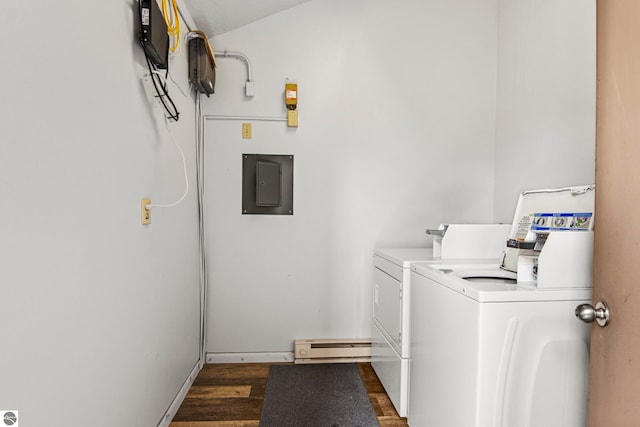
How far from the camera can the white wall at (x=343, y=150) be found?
226cm

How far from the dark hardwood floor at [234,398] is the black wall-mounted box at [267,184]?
3.48 ft

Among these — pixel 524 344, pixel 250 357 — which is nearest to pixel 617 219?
pixel 524 344

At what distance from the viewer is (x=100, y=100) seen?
102 cm

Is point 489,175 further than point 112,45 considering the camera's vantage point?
Yes

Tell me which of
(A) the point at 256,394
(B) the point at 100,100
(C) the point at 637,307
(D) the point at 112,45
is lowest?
(A) the point at 256,394

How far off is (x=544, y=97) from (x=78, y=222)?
2.32 meters

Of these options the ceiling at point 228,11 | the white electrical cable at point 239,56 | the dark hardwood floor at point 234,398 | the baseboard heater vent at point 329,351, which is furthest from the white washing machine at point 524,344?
the ceiling at point 228,11

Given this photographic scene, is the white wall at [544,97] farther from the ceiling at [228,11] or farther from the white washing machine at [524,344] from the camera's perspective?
the ceiling at [228,11]

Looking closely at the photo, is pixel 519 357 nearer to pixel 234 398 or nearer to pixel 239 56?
pixel 234 398

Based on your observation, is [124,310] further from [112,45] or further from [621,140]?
[621,140]

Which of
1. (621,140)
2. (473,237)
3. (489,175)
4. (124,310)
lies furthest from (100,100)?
(489,175)

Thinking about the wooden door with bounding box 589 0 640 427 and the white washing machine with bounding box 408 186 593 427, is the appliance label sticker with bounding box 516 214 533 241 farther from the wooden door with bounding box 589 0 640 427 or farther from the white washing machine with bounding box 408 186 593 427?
the wooden door with bounding box 589 0 640 427

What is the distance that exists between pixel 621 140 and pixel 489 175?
1.67 metres

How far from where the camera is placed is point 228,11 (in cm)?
203
